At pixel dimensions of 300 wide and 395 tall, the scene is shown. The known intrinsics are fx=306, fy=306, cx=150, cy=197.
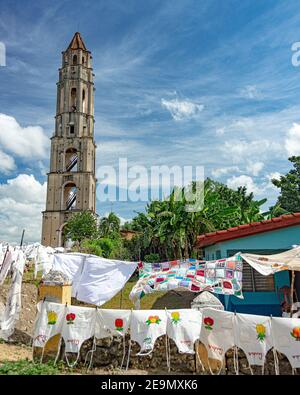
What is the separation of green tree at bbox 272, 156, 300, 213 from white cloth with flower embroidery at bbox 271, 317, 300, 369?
88.3 feet

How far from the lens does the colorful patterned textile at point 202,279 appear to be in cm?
759

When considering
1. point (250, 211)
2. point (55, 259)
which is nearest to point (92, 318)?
point (55, 259)

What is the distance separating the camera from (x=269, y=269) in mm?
6984

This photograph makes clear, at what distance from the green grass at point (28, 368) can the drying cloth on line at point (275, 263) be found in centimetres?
467

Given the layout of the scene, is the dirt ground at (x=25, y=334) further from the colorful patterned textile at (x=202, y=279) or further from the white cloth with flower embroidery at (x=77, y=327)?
the colorful patterned textile at (x=202, y=279)

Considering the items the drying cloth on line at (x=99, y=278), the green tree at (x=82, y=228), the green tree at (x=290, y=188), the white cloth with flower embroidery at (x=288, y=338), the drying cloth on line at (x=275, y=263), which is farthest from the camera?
the green tree at (x=82, y=228)

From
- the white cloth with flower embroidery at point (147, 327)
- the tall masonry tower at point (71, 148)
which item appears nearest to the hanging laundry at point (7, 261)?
the white cloth with flower embroidery at point (147, 327)

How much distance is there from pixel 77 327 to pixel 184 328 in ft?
6.73

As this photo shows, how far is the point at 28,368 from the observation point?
17.6 ft

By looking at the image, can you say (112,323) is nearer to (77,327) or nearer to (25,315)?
(77,327)

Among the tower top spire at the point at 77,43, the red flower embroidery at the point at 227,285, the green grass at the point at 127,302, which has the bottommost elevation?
the green grass at the point at 127,302
